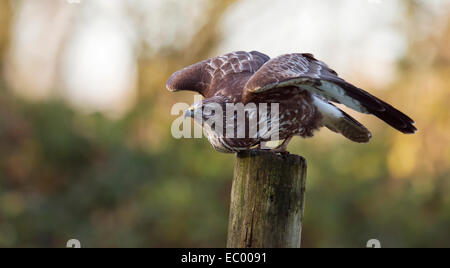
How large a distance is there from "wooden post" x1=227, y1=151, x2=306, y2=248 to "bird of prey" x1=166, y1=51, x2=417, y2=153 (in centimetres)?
33

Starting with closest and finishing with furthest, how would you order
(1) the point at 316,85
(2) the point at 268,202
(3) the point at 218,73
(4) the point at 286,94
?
(2) the point at 268,202 → (1) the point at 316,85 → (4) the point at 286,94 → (3) the point at 218,73

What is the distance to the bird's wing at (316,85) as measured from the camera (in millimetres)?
3379

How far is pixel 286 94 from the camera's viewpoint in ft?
12.2

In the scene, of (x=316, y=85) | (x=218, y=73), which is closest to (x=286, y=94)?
(x=316, y=85)

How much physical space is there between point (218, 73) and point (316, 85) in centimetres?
90

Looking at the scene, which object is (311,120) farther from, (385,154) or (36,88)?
(36,88)

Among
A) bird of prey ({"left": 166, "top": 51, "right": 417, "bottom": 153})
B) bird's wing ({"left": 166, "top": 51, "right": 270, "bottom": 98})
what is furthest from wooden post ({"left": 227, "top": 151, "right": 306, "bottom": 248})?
bird's wing ({"left": 166, "top": 51, "right": 270, "bottom": 98})

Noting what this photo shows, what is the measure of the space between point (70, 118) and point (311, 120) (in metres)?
5.97

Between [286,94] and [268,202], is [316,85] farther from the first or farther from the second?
[268,202]

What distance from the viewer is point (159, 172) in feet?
29.2

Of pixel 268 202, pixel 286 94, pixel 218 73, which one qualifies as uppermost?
pixel 218 73

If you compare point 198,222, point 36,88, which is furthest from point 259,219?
point 36,88

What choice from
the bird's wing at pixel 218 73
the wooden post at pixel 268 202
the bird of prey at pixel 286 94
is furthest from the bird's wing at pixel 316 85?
the wooden post at pixel 268 202

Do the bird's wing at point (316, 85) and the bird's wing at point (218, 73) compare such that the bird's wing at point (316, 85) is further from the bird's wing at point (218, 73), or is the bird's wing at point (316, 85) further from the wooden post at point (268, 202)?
the wooden post at point (268, 202)
